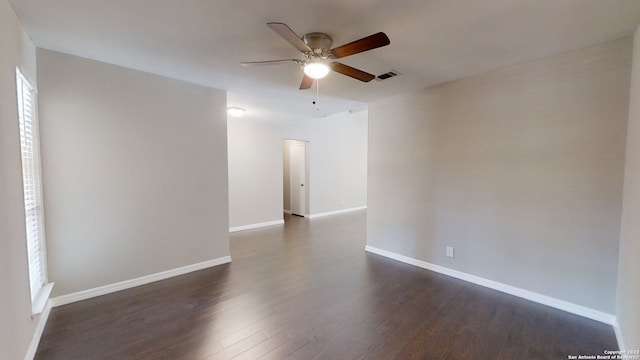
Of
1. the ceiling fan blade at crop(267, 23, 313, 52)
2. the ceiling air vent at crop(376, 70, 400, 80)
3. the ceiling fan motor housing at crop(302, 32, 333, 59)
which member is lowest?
the ceiling fan blade at crop(267, 23, 313, 52)

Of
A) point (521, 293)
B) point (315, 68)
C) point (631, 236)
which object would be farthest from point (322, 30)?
point (521, 293)

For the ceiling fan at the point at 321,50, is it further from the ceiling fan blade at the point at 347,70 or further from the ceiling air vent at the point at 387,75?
the ceiling air vent at the point at 387,75

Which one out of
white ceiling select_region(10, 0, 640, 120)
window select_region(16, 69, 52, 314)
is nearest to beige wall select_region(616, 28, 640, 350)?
white ceiling select_region(10, 0, 640, 120)

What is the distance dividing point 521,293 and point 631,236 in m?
1.20

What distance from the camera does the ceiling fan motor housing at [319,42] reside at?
2121 mm

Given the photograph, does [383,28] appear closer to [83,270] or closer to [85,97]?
[85,97]

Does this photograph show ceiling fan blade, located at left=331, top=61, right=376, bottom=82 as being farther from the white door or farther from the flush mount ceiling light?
the white door

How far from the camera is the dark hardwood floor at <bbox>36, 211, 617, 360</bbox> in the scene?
2.03 m

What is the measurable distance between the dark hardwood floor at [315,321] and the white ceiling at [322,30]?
98.0 inches

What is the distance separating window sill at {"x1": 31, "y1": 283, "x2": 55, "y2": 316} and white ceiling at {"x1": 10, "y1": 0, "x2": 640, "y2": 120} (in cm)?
221

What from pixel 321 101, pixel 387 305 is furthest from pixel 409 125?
pixel 387 305

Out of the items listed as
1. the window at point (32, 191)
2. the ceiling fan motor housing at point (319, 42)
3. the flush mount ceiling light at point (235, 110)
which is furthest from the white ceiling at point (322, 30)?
the flush mount ceiling light at point (235, 110)

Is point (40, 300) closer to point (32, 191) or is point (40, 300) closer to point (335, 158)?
point (32, 191)

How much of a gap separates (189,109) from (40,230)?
193 centimetres
